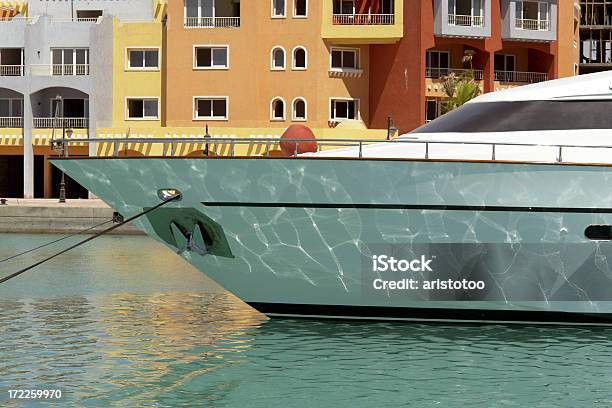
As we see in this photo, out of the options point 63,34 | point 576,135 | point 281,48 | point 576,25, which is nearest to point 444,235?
point 576,135

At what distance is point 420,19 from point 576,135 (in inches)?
1540

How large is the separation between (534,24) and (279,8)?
40.1ft

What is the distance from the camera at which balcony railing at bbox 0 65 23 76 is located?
6131 cm

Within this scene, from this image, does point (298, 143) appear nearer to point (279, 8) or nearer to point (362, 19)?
point (279, 8)

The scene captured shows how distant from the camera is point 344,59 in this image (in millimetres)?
56844

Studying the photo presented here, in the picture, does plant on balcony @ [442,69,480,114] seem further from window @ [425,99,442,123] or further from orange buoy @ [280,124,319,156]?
orange buoy @ [280,124,319,156]

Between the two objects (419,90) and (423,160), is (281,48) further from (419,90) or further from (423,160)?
(423,160)

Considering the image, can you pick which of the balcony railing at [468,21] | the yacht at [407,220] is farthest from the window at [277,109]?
the yacht at [407,220]

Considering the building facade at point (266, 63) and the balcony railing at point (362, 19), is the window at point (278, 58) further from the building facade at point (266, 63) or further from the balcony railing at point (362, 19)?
the balcony railing at point (362, 19)

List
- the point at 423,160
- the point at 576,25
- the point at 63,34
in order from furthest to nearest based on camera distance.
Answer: the point at 576,25
the point at 63,34
the point at 423,160

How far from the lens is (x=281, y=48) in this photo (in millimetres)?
55781

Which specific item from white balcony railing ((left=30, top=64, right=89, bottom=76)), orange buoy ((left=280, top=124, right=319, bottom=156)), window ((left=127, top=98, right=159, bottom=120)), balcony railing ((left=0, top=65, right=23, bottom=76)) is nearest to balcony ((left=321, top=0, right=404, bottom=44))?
window ((left=127, top=98, right=159, bottom=120))

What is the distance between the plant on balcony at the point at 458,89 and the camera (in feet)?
180

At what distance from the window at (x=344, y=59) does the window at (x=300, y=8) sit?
2.09 m
